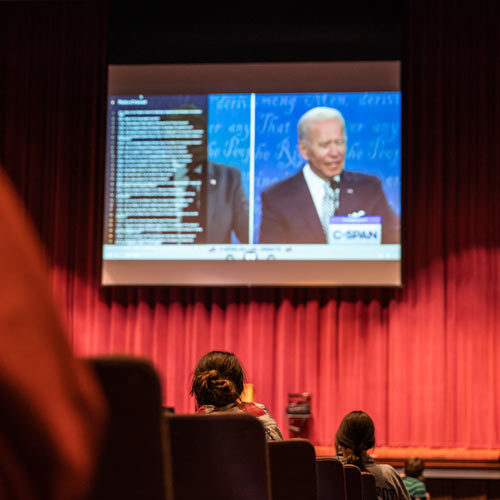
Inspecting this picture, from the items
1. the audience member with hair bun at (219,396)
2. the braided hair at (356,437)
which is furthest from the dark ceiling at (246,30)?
the audience member with hair bun at (219,396)

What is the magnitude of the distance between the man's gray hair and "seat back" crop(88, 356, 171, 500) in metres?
5.00

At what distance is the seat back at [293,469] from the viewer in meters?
A: 1.49

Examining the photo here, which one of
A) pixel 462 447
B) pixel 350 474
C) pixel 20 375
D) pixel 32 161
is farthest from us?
pixel 32 161

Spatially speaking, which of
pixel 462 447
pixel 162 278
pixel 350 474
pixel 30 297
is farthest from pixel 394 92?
pixel 30 297

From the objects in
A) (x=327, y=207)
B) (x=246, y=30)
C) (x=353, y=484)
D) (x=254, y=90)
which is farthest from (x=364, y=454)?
(x=246, y=30)

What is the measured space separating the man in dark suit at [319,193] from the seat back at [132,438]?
15.6 ft

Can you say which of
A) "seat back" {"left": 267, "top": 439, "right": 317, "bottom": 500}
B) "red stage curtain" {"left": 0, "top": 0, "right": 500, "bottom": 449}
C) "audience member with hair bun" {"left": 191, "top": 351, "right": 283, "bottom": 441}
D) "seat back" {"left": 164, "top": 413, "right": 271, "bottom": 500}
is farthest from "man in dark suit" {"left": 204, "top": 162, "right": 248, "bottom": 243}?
"seat back" {"left": 164, "top": 413, "right": 271, "bottom": 500}

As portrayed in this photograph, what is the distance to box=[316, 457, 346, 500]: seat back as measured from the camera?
6.64 ft

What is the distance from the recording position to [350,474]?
220cm

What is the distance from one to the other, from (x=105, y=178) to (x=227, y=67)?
128 centimetres

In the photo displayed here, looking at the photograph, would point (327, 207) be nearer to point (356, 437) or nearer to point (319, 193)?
point (319, 193)

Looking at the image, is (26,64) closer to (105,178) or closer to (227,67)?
(105,178)

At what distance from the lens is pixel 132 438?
78 cm

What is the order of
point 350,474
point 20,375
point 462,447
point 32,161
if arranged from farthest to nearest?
point 32,161 → point 462,447 → point 350,474 → point 20,375
